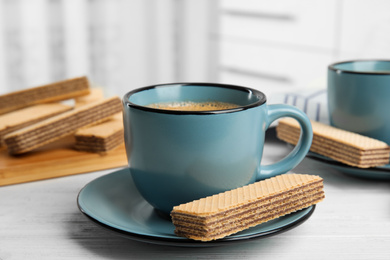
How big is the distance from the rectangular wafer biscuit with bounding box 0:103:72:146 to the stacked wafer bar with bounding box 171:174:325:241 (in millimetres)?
424

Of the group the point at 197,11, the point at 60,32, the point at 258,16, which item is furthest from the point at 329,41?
the point at 60,32

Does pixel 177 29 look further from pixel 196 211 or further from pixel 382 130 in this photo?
pixel 196 211

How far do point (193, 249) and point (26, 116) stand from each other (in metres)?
0.44

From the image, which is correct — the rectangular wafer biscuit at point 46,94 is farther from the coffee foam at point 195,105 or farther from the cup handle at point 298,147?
the cup handle at point 298,147

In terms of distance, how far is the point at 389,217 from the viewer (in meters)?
0.60

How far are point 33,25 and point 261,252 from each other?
7.12 feet

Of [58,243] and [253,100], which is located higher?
[253,100]

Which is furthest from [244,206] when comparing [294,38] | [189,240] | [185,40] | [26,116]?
[185,40]

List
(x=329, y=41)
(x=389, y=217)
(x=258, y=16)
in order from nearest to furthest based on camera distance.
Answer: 1. (x=389, y=217)
2. (x=329, y=41)
3. (x=258, y=16)

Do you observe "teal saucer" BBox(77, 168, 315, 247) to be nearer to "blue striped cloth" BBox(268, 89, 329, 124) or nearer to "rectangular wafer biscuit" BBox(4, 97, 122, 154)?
"rectangular wafer biscuit" BBox(4, 97, 122, 154)

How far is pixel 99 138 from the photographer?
0.77 metres

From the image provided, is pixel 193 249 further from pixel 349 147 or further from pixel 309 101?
pixel 309 101

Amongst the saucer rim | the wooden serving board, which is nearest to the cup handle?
the saucer rim

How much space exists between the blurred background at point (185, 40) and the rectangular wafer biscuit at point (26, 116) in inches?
62.5
